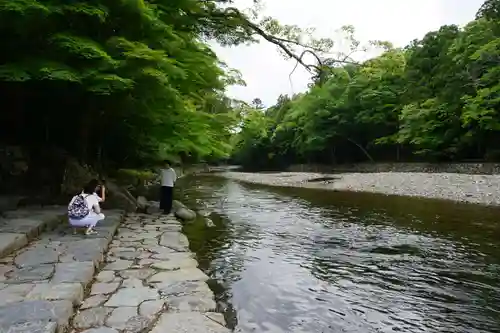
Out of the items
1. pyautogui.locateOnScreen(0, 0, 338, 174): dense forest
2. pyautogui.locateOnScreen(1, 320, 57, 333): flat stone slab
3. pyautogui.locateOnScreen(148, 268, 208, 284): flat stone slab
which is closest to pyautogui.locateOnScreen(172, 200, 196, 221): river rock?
pyautogui.locateOnScreen(0, 0, 338, 174): dense forest

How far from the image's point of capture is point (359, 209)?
16.7 m

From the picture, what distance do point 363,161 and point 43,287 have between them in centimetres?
4758

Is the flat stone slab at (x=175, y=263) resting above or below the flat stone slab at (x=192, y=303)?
above

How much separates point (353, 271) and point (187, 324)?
409cm

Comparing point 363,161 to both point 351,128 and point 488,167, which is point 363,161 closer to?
point 351,128

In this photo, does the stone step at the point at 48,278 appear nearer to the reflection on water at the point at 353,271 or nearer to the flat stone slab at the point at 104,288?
the flat stone slab at the point at 104,288

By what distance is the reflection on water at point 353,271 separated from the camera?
5395 millimetres

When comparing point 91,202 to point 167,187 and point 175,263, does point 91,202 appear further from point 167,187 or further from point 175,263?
point 167,187

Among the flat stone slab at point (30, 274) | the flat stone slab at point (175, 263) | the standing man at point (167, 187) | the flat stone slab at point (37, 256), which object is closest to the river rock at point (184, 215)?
the standing man at point (167, 187)

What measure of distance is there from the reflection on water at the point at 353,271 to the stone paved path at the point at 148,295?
1.97 feet

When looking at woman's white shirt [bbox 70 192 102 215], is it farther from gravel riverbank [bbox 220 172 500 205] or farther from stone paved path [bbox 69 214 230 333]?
gravel riverbank [bbox 220 172 500 205]

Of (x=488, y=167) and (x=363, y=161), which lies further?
(x=363, y=161)

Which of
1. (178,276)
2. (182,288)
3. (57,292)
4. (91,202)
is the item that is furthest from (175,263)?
(91,202)

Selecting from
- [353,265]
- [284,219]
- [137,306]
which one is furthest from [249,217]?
[137,306]
